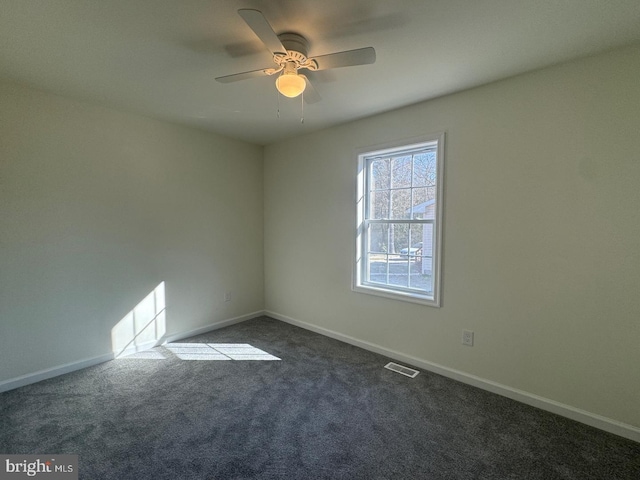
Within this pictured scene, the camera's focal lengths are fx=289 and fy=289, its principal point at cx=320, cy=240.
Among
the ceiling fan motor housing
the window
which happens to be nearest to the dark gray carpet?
the window

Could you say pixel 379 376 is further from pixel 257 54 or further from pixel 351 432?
pixel 257 54

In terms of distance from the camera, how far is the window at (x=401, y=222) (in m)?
2.73

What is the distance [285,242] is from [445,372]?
2.45m

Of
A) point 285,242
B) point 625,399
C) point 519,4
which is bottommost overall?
point 625,399

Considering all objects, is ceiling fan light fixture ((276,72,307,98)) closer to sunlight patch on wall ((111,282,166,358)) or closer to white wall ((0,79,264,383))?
white wall ((0,79,264,383))

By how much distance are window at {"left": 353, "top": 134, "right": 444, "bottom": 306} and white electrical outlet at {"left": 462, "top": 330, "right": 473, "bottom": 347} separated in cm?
32

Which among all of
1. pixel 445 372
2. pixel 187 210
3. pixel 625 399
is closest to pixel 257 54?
pixel 187 210

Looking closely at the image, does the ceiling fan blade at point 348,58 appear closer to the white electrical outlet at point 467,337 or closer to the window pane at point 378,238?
the window pane at point 378,238

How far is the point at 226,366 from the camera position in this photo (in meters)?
2.78

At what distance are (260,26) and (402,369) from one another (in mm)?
2821

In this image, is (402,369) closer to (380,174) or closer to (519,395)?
(519,395)

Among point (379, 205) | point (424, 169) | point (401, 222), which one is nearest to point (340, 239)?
point (379, 205)

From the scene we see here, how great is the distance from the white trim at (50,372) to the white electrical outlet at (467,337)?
339 cm

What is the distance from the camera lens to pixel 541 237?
7.01ft
